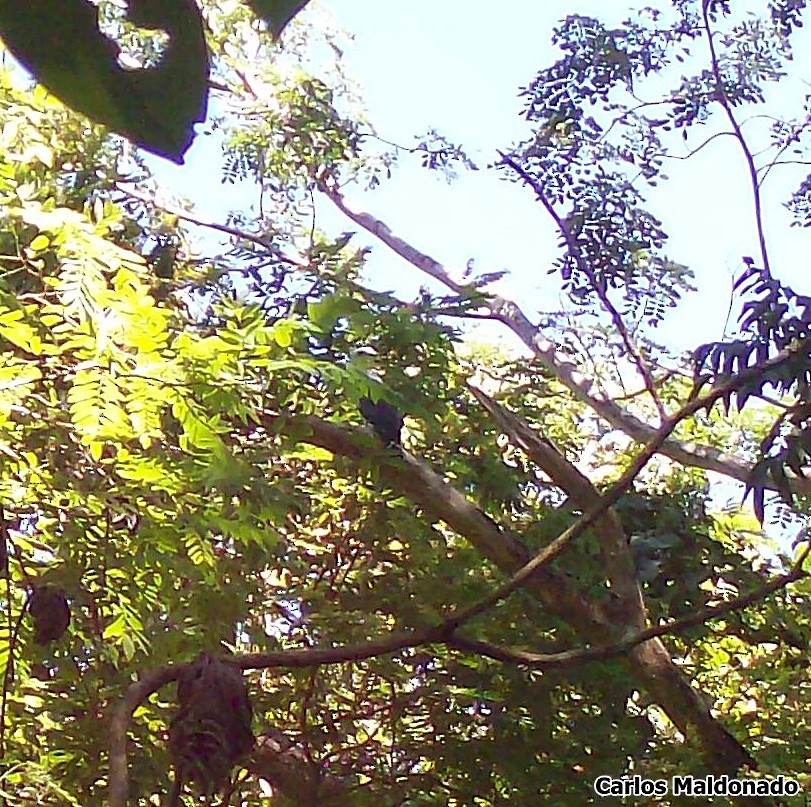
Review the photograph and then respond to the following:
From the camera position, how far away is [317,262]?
2.64 m

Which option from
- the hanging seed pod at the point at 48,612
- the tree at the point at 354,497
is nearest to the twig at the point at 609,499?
the tree at the point at 354,497

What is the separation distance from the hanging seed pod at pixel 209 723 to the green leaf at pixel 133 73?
85 cm

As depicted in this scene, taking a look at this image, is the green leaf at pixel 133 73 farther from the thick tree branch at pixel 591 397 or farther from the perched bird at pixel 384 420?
the thick tree branch at pixel 591 397

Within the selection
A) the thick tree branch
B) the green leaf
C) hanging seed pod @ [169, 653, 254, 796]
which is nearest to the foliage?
the green leaf

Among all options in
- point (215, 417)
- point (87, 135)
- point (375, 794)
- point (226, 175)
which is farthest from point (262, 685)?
point (226, 175)

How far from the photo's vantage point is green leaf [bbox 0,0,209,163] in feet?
0.86

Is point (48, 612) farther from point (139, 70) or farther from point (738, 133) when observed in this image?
point (738, 133)

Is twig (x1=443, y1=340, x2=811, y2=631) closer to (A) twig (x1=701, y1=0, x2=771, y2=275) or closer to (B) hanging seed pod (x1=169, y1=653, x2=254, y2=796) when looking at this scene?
(B) hanging seed pod (x1=169, y1=653, x2=254, y2=796)

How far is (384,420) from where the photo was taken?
216cm

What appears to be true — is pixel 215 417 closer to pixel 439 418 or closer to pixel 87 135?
pixel 439 418

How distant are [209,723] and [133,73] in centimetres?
86

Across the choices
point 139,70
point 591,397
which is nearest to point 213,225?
point 591,397

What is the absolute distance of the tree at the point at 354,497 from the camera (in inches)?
65.0

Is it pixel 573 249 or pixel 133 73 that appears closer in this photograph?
pixel 133 73
